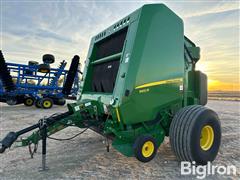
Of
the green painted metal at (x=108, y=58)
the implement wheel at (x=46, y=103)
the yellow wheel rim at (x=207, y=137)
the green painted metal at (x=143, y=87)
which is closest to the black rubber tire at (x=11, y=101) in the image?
the implement wheel at (x=46, y=103)

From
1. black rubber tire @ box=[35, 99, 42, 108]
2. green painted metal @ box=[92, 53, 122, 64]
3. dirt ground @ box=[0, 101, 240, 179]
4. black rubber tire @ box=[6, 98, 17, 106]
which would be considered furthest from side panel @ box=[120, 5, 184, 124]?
black rubber tire @ box=[6, 98, 17, 106]

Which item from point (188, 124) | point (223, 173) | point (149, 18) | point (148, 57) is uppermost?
point (149, 18)

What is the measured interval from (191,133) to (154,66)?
1.02m

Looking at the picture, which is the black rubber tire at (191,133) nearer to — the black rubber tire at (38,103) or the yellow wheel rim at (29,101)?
the black rubber tire at (38,103)

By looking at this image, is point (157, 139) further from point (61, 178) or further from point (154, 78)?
point (61, 178)

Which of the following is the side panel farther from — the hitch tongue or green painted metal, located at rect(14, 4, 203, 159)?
the hitch tongue

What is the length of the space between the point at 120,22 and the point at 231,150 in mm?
2964

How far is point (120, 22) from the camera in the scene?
3.43 m

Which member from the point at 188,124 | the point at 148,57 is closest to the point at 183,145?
the point at 188,124

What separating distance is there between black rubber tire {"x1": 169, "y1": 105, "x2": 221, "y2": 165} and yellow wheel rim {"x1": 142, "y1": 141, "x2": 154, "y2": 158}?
1.08 feet

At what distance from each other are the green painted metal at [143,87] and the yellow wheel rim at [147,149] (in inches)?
6.7

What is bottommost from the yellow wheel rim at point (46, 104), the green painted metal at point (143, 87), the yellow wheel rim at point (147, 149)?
the yellow wheel rim at point (147, 149)

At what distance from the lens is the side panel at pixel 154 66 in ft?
9.15

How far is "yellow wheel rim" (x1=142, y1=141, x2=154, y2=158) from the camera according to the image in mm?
2744
